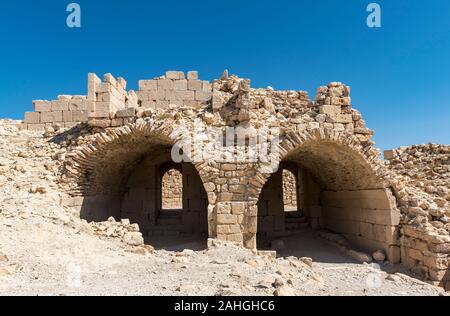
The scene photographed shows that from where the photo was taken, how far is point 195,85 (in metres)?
11.5

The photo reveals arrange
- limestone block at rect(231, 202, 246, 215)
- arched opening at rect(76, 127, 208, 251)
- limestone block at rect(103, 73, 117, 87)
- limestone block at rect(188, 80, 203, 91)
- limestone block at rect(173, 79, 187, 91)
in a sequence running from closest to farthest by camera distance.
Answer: limestone block at rect(231, 202, 246, 215), limestone block at rect(103, 73, 117, 87), arched opening at rect(76, 127, 208, 251), limestone block at rect(173, 79, 187, 91), limestone block at rect(188, 80, 203, 91)

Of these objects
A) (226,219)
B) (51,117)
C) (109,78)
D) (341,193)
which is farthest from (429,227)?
(51,117)

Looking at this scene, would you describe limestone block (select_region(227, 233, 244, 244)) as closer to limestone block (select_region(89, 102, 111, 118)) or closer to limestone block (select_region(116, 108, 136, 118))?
limestone block (select_region(116, 108, 136, 118))

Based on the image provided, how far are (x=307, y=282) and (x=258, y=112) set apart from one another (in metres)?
3.99

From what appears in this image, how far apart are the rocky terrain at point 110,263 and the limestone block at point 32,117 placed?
2749 millimetres

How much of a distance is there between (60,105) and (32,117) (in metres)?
1.13

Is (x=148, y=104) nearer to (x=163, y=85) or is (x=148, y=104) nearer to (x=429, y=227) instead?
(x=163, y=85)

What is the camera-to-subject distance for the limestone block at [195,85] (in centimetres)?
1141

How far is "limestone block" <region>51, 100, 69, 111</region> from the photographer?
10859 millimetres

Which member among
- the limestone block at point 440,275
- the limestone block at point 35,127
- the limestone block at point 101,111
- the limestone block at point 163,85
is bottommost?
the limestone block at point 440,275

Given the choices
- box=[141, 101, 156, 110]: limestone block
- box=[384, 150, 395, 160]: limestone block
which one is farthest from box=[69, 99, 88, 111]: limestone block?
box=[384, 150, 395, 160]: limestone block

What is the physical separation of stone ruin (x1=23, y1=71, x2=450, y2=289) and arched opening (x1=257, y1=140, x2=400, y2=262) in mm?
34

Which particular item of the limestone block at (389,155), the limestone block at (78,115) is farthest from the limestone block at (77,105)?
the limestone block at (389,155)

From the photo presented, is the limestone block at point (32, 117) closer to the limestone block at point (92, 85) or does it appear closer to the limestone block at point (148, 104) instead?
the limestone block at point (148, 104)
